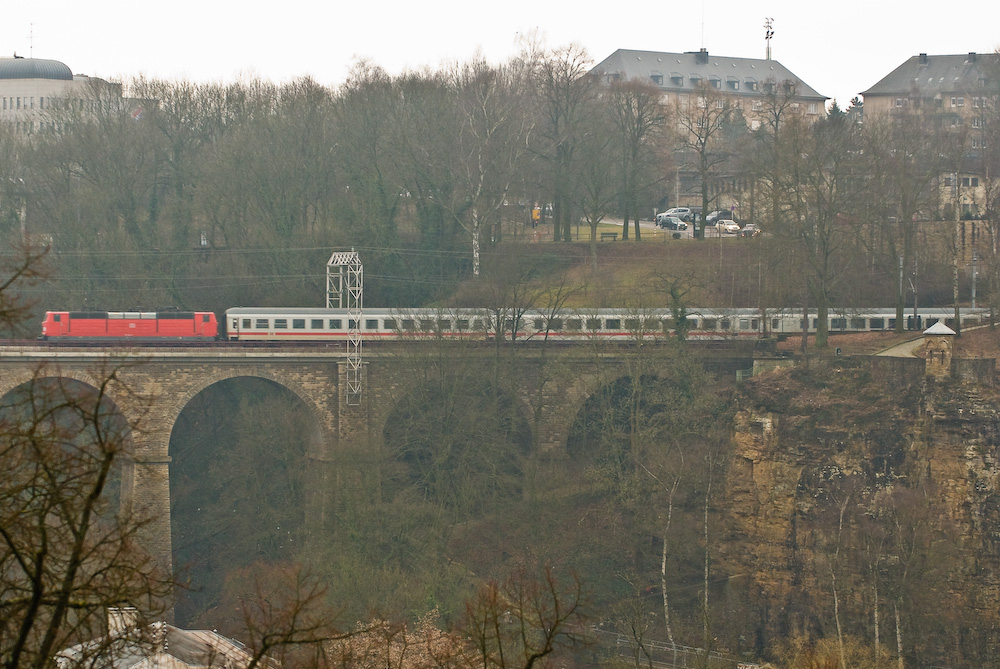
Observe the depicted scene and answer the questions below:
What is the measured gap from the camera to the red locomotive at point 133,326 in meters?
49.4

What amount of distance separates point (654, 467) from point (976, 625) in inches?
445

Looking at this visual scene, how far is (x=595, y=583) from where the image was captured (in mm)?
39875

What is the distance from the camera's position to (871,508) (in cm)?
3800

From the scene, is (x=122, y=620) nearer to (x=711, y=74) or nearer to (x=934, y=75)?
(x=711, y=74)

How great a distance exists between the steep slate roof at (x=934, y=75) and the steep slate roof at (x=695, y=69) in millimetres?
5107

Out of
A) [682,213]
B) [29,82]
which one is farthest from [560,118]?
[29,82]

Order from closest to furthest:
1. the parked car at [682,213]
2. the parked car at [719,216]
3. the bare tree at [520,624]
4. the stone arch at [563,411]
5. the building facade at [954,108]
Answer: the bare tree at [520,624]
the stone arch at [563,411]
the building facade at [954,108]
the parked car at [682,213]
the parked car at [719,216]

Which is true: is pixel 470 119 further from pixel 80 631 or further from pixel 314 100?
pixel 80 631

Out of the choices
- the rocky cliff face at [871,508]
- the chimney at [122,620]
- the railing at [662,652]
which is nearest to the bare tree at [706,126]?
the rocky cliff face at [871,508]

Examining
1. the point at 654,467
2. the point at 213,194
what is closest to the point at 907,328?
the point at 654,467

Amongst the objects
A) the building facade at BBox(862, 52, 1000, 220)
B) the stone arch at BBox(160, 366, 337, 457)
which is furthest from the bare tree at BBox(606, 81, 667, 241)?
the stone arch at BBox(160, 366, 337, 457)

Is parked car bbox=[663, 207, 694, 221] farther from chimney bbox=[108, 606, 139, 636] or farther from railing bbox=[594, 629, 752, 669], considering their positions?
chimney bbox=[108, 606, 139, 636]

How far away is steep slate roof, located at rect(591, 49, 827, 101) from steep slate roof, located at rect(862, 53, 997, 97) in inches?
201

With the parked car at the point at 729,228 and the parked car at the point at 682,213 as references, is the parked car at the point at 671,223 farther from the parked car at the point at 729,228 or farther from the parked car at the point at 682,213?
the parked car at the point at 729,228
